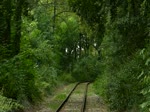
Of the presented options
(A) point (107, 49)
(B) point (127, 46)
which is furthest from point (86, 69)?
(B) point (127, 46)

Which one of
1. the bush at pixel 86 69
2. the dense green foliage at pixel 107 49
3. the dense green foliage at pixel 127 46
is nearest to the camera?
the dense green foliage at pixel 127 46

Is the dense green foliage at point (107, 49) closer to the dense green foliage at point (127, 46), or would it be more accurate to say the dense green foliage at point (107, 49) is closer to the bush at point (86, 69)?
the dense green foliage at point (127, 46)

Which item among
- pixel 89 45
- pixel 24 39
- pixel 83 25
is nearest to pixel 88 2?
pixel 83 25

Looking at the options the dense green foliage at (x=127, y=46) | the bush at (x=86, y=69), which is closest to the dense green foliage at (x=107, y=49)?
the dense green foliage at (x=127, y=46)

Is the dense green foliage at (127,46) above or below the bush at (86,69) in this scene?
above

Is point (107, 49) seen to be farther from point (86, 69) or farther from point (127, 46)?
point (86, 69)

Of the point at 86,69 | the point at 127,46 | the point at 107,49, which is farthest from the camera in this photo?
the point at 86,69

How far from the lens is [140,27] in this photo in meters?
16.3

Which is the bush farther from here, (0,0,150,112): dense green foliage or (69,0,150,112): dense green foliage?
(69,0,150,112): dense green foliage

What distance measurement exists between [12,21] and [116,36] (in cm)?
539

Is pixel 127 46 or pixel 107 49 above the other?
pixel 127 46

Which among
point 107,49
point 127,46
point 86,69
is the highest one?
point 127,46

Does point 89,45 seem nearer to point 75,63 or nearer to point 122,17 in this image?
point 75,63

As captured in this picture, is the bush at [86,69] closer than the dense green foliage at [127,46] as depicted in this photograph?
No
